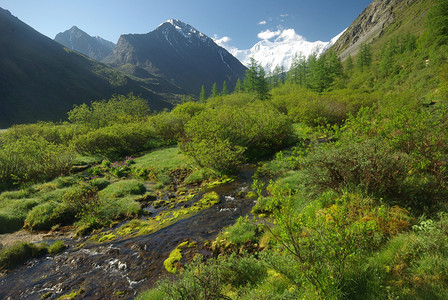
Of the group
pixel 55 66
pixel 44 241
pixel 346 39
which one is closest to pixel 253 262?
pixel 44 241

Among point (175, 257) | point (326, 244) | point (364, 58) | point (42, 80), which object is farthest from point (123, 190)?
point (42, 80)

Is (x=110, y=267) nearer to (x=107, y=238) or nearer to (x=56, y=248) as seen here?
(x=107, y=238)

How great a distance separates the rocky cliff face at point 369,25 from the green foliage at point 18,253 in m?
178

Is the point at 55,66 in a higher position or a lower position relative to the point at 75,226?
higher

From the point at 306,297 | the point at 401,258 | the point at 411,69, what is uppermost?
the point at 411,69

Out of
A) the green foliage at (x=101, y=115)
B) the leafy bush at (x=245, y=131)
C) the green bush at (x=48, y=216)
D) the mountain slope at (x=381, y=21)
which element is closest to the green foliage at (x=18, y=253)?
the green bush at (x=48, y=216)

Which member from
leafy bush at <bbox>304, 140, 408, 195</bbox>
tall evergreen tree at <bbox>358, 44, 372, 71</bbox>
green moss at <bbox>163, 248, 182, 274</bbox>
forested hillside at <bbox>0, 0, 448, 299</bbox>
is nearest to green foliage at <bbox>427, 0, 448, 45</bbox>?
forested hillside at <bbox>0, 0, 448, 299</bbox>

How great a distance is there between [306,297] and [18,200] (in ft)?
56.8

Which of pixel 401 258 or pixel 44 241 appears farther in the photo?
pixel 44 241

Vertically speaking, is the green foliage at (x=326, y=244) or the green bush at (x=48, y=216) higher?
the green foliage at (x=326, y=244)

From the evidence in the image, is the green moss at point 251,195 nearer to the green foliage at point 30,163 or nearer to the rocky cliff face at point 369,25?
the green foliage at point 30,163

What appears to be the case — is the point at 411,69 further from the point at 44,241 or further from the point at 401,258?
the point at 44,241

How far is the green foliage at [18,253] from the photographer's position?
322 inches

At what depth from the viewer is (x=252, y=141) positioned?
19.9 m
